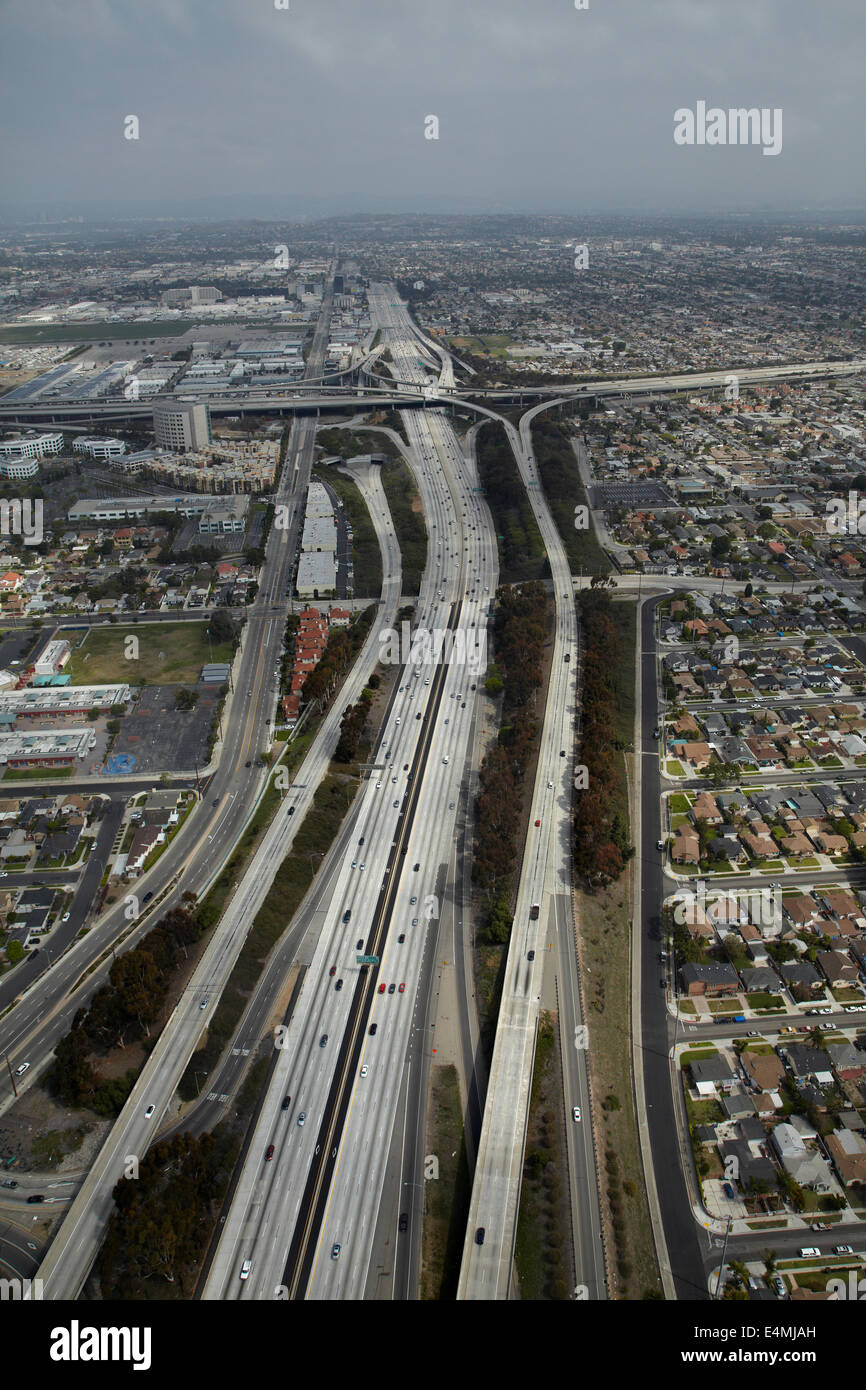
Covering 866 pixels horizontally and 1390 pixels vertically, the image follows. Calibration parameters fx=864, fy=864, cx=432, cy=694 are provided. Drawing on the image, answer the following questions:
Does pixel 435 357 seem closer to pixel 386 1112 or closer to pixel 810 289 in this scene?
pixel 810 289

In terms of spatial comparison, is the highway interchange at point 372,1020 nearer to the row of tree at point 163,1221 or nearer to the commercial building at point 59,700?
the row of tree at point 163,1221

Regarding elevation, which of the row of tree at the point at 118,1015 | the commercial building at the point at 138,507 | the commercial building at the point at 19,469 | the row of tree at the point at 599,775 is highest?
the commercial building at the point at 19,469

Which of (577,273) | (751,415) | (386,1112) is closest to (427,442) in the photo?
(751,415)

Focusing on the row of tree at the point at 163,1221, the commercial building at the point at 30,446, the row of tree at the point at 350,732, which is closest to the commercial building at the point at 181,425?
the commercial building at the point at 30,446

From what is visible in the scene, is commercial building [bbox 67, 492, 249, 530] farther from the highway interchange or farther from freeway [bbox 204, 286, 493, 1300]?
freeway [bbox 204, 286, 493, 1300]

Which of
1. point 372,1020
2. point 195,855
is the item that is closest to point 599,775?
point 372,1020

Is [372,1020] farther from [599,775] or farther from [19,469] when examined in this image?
[19,469]

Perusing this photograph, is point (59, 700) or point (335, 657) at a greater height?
point (335, 657)
